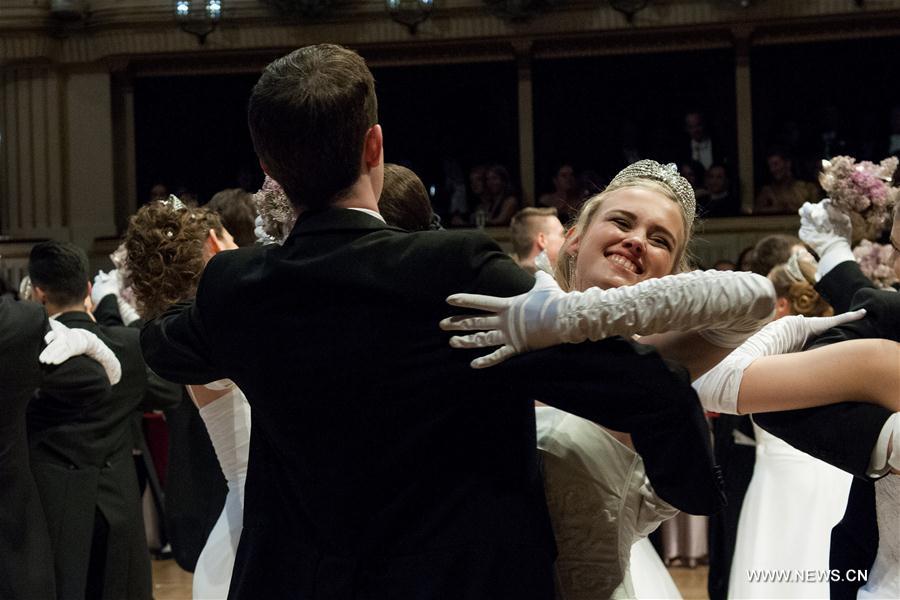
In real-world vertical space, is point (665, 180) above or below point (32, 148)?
below

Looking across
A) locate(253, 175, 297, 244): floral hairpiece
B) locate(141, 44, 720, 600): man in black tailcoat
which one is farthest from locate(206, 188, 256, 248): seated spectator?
locate(141, 44, 720, 600): man in black tailcoat

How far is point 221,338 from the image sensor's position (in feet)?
5.26

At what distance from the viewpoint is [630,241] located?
2.08 metres

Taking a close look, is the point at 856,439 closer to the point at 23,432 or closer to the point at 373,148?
the point at 373,148

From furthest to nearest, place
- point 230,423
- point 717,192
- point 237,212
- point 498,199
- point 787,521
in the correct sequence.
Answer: point 498,199 → point 717,192 → point 787,521 → point 237,212 → point 230,423

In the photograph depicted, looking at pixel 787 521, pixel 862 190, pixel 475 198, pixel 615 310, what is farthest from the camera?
pixel 475 198

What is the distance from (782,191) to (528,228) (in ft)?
15.5

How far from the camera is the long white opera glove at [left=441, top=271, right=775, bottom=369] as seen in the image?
137 cm

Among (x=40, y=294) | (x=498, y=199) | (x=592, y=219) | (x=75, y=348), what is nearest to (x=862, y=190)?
(x=592, y=219)

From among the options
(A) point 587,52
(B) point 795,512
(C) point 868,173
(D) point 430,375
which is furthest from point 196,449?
(A) point 587,52

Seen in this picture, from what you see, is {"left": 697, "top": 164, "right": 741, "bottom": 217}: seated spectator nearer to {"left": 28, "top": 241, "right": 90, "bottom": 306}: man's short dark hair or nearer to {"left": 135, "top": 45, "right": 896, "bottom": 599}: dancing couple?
{"left": 28, "top": 241, "right": 90, "bottom": 306}: man's short dark hair

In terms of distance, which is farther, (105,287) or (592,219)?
(105,287)

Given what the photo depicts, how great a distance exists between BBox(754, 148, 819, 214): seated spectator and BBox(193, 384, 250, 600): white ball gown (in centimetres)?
726

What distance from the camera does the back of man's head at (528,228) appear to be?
5562 millimetres
